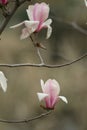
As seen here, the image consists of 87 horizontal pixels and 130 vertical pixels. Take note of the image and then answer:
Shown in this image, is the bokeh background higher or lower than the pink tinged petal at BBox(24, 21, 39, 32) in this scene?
lower

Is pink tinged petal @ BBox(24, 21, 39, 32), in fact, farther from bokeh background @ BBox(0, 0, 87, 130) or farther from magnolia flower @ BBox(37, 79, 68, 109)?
bokeh background @ BBox(0, 0, 87, 130)

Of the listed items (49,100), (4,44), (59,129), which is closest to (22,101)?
(59,129)

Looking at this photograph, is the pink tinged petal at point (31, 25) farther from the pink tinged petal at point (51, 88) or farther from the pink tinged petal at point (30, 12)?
the pink tinged petal at point (51, 88)

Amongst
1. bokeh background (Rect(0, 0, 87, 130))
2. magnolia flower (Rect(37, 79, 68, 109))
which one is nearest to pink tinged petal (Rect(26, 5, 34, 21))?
magnolia flower (Rect(37, 79, 68, 109))

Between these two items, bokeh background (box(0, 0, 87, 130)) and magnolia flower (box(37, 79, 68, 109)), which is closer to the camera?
magnolia flower (box(37, 79, 68, 109))

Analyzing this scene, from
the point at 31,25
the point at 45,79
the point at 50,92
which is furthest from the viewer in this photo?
the point at 45,79

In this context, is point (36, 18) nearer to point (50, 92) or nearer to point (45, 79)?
point (50, 92)

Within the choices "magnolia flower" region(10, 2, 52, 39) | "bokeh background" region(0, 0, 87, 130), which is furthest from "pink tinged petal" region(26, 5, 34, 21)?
"bokeh background" region(0, 0, 87, 130)

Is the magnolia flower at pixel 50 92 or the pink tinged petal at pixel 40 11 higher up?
the pink tinged petal at pixel 40 11

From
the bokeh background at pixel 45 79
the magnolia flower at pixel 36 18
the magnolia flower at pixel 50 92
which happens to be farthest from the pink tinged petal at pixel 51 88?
the bokeh background at pixel 45 79

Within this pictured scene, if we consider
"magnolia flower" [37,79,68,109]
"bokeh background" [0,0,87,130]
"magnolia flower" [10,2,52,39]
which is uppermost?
"magnolia flower" [10,2,52,39]

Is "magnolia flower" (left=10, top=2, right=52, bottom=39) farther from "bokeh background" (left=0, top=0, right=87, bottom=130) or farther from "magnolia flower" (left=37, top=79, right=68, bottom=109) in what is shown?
"bokeh background" (left=0, top=0, right=87, bottom=130)

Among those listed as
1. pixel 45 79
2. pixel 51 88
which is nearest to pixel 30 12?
pixel 51 88
